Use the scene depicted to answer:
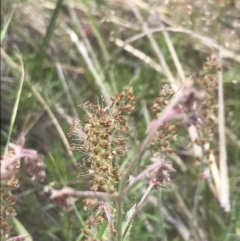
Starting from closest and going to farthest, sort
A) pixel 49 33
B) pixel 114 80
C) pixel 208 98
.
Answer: pixel 208 98 → pixel 49 33 → pixel 114 80

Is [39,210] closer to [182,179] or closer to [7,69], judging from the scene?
[182,179]

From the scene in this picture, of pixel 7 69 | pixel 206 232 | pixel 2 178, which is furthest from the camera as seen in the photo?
pixel 7 69

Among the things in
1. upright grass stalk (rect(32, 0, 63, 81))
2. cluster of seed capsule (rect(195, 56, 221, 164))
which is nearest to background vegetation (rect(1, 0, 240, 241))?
upright grass stalk (rect(32, 0, 63, 81))

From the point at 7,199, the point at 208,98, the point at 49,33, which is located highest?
the point at 49,33

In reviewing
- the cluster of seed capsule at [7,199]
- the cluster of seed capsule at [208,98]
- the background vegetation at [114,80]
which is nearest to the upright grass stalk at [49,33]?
the background vegetation at [114,80]

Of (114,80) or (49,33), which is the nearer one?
(49,33)

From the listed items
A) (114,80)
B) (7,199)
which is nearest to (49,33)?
(114,80)

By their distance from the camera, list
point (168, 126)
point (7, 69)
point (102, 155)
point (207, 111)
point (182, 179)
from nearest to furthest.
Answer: point (102, 155) → point (168, 126) → point (207, 111) → point (182, 179) → point (7, 69)

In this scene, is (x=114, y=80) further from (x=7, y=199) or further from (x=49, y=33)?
(x=7, y=199)

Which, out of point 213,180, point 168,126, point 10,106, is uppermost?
point 10,106

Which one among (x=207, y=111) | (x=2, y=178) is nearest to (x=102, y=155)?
(x=2, y=178)
